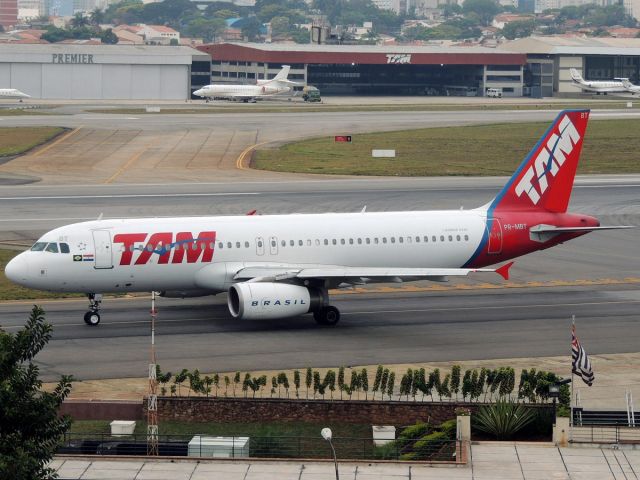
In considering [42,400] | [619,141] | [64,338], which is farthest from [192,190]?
[42,400]

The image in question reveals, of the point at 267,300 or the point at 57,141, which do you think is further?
the point at 57,141

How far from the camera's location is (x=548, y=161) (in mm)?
58406

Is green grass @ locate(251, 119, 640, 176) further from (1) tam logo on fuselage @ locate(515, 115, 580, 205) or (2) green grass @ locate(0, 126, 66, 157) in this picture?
(1) tam logo on fuselage @ locate(515, 115, 580, 205)

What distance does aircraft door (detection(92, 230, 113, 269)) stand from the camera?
50.2m

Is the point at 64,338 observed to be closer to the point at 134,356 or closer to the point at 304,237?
the point at 134,356

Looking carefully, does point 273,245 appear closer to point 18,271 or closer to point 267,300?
point 267,300

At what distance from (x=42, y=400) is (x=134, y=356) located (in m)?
17.8

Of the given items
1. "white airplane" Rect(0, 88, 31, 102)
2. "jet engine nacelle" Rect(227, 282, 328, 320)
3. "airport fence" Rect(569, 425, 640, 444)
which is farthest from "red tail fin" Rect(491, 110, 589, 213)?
"white airplane" Rect(0, 88, 31, 102)

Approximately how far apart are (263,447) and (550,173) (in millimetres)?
27574

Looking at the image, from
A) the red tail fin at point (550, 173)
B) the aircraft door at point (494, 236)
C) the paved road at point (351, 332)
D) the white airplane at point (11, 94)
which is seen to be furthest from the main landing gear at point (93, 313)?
the white airplane at point (11, 94)

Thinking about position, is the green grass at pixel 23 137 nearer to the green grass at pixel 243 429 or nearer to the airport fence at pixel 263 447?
the green grass at pixel 243 429

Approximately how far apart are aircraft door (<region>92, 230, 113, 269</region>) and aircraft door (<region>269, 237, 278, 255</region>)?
22.7 feet

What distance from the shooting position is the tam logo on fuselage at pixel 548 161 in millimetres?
57844

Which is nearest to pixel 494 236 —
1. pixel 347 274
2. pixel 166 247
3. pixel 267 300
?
pixel 347 274
